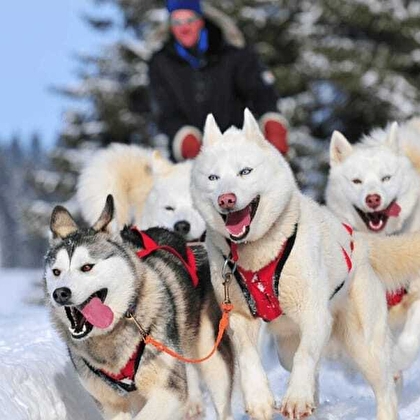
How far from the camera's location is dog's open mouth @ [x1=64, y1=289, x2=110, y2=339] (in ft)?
13.6

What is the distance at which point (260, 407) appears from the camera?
4105 millimetres

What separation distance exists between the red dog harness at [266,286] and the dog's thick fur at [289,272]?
23 mm

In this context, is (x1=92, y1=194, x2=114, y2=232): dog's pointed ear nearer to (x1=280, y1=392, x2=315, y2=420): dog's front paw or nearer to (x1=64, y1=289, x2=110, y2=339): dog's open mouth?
(x1=64, y1=289, x2=110, y2=339): dog's open mouth

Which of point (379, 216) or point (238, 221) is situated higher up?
point (238, 221)

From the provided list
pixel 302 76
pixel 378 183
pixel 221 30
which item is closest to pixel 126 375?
pixel 378 183

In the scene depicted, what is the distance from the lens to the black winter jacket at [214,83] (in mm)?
7211

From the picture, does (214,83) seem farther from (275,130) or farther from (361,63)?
(361,63)

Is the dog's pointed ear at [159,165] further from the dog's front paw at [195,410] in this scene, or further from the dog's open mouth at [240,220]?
the dog's open mouth at [240,220]

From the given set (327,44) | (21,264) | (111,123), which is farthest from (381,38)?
(21,264)

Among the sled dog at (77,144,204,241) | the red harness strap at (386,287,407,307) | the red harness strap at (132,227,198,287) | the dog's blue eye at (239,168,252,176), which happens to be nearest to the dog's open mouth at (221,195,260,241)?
the dog's blue eye at (239,168,252,176)

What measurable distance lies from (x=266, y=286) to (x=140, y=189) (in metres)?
2.66

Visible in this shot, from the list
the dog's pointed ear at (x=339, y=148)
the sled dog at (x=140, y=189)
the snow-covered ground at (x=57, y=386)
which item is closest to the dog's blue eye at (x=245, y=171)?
the snow-covered ground at (x=57, y=386)

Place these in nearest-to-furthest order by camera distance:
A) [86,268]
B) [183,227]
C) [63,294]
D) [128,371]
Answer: [63,294] → [86,268] → [128,371] → [183,227]

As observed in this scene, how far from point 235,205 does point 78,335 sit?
86 centimetres
